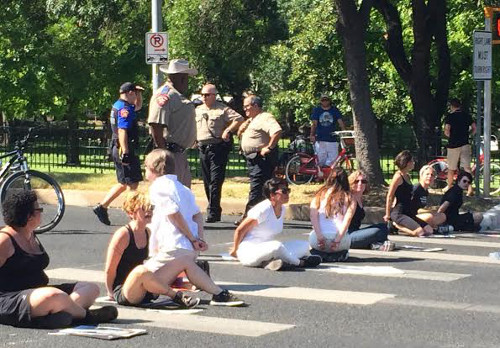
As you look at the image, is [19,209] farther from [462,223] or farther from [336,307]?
[462,223]

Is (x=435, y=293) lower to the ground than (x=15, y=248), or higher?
lower

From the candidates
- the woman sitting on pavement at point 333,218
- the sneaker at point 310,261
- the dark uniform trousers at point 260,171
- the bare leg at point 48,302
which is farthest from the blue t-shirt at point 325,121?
the bare leg at point 48,302

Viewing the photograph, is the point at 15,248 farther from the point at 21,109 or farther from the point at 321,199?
the point at 21,109

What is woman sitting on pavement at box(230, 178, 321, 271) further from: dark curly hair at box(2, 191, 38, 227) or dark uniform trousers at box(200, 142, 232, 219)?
dark uniform trousers at box(200, 142, 232, 219)

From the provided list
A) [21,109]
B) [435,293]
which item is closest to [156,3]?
[435,293]

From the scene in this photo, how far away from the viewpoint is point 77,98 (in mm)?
31609

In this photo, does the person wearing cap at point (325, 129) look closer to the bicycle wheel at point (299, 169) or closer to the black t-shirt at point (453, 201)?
the bicycle wheel at point (299, 169)

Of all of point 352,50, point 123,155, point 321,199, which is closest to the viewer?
point 321,199

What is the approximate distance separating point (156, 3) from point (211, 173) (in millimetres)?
4877

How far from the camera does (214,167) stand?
15078 millimetres

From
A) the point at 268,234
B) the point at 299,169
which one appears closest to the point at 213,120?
the point at 268,234

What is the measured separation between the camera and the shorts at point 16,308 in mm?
7867

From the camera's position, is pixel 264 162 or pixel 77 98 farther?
pixel 77 98

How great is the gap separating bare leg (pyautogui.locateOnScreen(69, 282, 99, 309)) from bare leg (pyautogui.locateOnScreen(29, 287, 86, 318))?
126mm
